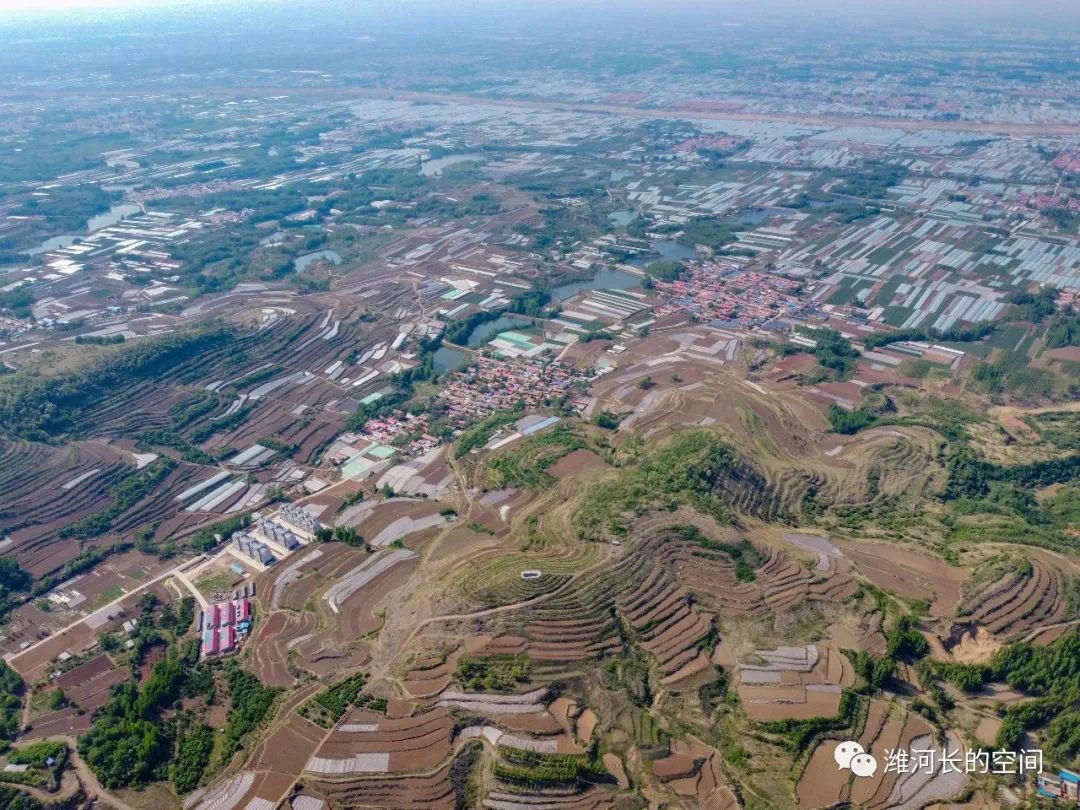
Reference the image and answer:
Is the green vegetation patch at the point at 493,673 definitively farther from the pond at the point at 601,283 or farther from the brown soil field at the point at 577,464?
the pond at the point at 601,283

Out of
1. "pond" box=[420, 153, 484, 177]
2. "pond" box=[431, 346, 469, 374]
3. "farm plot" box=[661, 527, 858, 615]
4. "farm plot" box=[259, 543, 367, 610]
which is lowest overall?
"pond" box=[431, 346, 469, 374]

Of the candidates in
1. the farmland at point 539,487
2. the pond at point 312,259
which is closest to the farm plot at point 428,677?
the farmland at point 539,487

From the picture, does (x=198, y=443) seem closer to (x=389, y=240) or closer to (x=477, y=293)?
(x=477, y=293)

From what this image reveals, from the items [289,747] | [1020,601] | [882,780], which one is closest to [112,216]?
[289,747]

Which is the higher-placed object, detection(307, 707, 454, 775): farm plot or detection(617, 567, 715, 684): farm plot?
detection(617, 567, 715, 684): farm plot

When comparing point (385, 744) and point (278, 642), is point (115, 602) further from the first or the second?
point (385, 744)

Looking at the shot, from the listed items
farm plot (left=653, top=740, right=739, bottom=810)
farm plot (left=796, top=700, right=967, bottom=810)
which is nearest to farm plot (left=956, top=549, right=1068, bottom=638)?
farm plot (left=796, top=700, right=967, bottom=810)

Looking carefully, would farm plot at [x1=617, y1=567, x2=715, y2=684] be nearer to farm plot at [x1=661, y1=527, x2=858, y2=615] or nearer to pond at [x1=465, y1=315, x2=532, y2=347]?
farm plot at [x1=661, y1=527, x2=858, y2=615]
